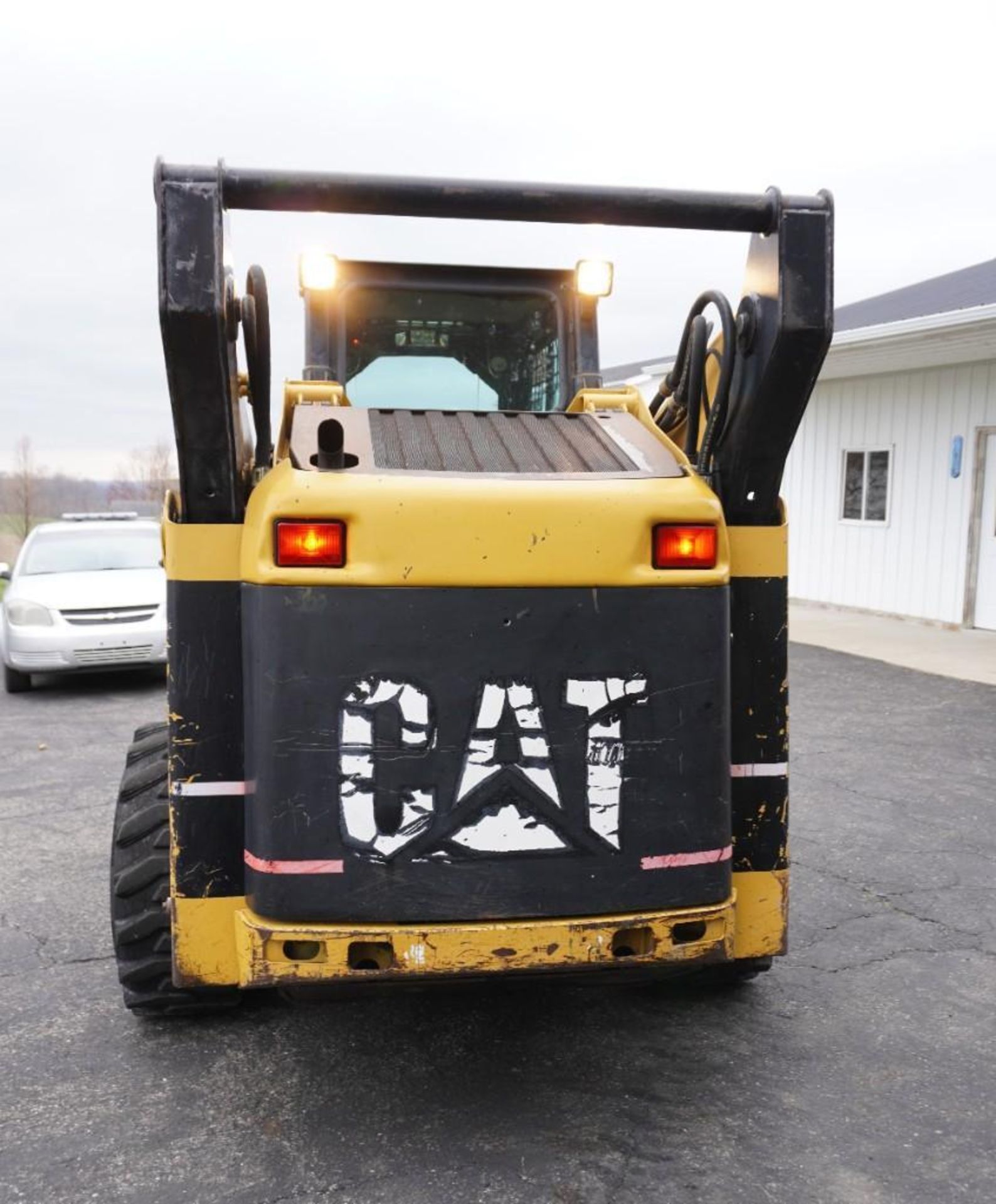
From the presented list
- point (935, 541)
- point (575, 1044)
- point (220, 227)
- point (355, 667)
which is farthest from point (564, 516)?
point (935, 541)

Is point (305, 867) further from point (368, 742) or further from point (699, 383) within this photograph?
point (699, 383)

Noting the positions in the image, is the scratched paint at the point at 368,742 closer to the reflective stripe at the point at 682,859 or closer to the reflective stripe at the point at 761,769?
the reflective stripe at the point at 682,859

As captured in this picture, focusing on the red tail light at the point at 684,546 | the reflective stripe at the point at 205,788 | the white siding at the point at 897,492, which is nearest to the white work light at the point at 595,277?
the red tail light at the point at 684,546

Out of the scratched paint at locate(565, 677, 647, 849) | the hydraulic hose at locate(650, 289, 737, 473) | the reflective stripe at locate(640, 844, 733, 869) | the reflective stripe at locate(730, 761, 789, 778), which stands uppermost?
the hydraulic hose at locate(650, 289, 737, 473)

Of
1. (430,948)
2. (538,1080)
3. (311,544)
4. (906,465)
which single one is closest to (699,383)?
(311,544)

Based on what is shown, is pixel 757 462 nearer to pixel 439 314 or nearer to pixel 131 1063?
pixel 439 314

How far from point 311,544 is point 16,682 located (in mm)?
7989

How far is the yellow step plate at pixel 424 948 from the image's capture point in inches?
98.8

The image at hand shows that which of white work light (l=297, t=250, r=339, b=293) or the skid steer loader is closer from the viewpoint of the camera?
the skid steer loader

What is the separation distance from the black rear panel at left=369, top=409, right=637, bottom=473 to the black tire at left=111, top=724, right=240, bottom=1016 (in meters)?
1.22

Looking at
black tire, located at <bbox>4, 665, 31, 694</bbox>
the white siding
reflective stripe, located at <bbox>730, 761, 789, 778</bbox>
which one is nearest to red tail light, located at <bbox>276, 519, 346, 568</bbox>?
reflective stripe, located at <bbox>730, 761, 789, 778</bbox>

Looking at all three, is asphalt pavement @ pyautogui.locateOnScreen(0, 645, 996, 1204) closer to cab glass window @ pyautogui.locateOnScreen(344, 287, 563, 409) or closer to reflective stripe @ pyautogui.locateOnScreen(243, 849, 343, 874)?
reflective stripe @ pyautogui.locateOnScreen(243, 849, 343, 874)

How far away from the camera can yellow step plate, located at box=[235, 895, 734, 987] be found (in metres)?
2.51

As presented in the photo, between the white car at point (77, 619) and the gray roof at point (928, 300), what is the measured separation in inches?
282
